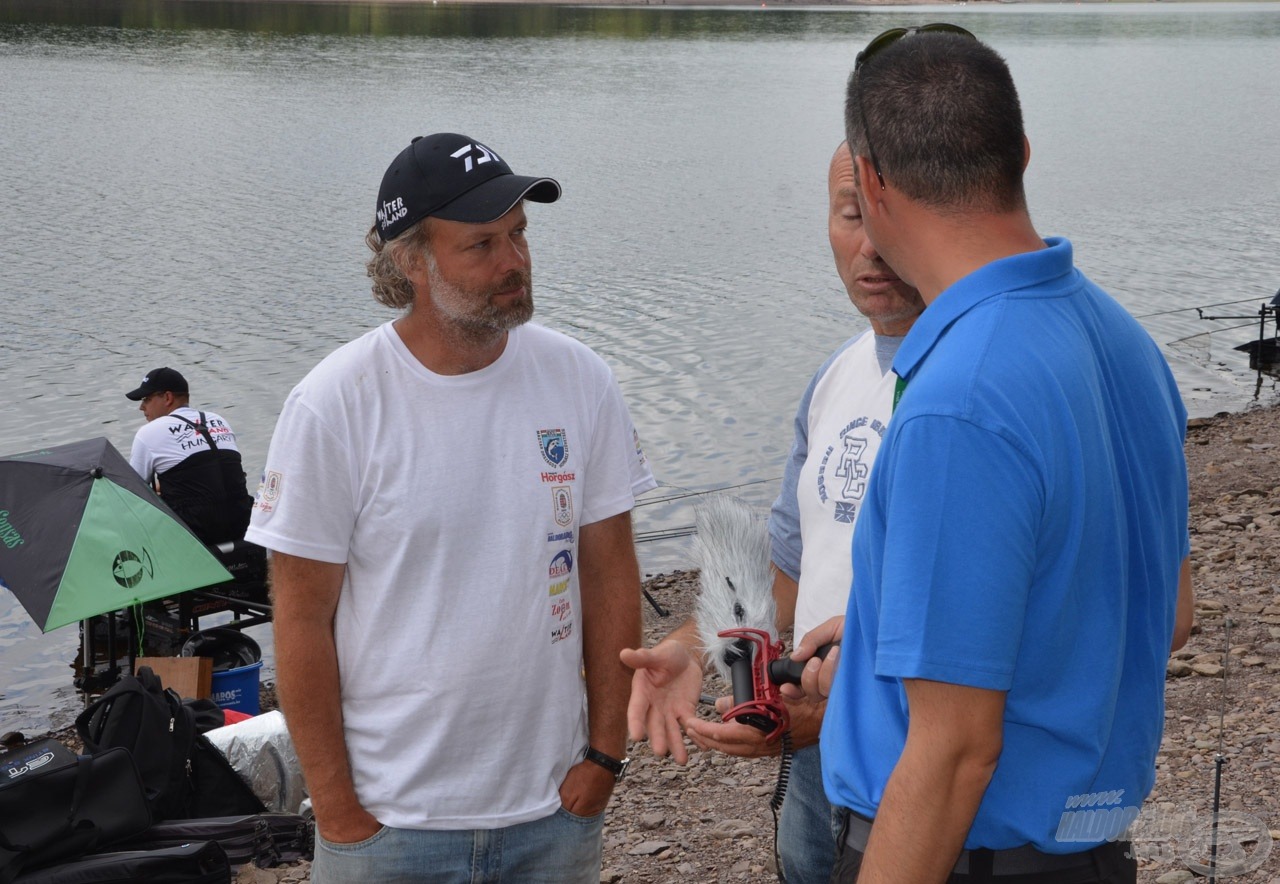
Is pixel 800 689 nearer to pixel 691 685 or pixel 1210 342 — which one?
pixel 691 685

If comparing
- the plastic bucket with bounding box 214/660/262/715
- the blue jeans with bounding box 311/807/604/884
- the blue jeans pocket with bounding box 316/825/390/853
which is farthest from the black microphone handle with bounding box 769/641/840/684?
the plastic bucket with bounding box 214/660/262/715

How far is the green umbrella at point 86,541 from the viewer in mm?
7633

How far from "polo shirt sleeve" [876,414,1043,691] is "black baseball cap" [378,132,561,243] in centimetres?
146

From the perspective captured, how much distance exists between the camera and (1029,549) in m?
1.63

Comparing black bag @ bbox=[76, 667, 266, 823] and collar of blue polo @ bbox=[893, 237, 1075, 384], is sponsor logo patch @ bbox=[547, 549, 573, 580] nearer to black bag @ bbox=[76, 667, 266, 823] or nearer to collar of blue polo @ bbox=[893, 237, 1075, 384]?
collar of blue polo @ bbox=[893, 237, 1075, 384]

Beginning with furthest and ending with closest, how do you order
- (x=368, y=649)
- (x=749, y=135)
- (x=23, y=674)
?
(x=749, y=135) → (x=23, y=674) → (x=368, y=649)

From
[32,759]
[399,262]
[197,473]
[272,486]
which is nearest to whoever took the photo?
[272,486]

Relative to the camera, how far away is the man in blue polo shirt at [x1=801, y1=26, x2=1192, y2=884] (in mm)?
1629

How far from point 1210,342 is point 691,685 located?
20.0 metres

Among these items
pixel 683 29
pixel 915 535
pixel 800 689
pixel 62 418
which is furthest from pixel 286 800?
pixel 683 29

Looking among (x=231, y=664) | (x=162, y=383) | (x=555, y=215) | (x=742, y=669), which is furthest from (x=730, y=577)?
(x=555, y=215)

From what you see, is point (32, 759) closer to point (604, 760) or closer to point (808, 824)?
point (604, 760)

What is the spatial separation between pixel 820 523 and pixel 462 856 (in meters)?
1.01

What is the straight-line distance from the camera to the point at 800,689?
8.35ft
